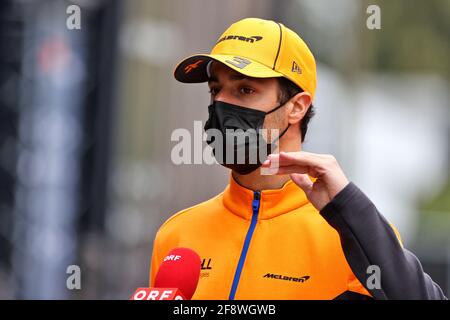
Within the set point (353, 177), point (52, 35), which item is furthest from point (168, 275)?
point (353, 177)

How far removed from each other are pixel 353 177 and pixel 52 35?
21.9ft

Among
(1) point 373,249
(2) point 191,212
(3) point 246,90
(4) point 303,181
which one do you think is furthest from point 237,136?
(1) point 373,249

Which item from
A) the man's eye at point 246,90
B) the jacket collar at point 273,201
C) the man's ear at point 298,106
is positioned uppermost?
the man's eye at point 246,90

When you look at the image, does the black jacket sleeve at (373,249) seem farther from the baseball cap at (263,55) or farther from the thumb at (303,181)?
the baseball cap at (263,55)

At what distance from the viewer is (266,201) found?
3.79m

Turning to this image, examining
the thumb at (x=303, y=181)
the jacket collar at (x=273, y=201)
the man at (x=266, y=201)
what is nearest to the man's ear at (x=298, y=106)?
the man at (x=266, y=201)

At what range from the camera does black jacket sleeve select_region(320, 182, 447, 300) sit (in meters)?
3.19

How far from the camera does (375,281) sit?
3221 millimetres

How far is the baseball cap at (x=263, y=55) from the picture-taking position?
3.79 meters

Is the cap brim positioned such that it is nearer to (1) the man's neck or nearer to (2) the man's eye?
(2) the man's eye

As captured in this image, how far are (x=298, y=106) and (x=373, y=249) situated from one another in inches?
34.2

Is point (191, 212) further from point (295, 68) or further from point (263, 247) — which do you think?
point (295, 68)

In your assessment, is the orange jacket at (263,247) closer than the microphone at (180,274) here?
No

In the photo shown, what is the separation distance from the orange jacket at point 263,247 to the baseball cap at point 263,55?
416 millimetres
